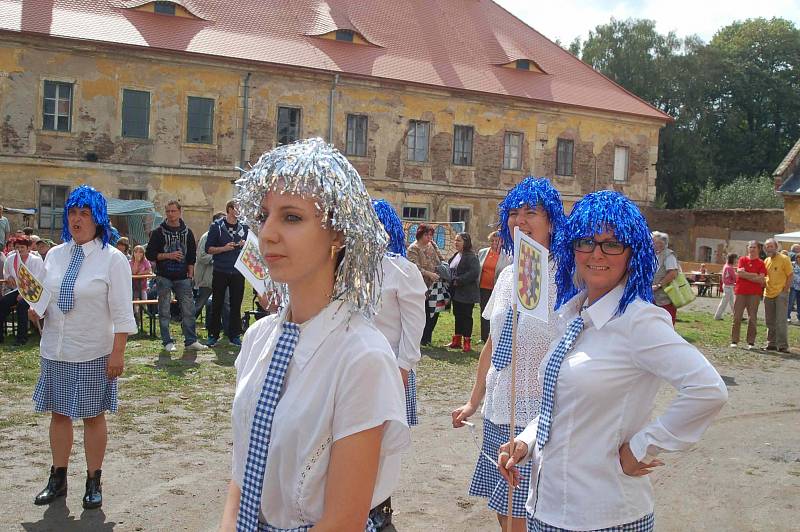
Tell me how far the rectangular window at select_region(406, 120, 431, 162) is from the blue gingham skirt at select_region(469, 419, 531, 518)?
93.7 feet

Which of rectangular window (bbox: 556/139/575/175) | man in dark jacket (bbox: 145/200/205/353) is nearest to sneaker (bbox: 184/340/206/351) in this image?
man in dark jacket (bbox: 145/200/205/353)

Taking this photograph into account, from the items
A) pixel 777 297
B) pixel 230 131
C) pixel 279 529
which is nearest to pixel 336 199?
pixel 279 529

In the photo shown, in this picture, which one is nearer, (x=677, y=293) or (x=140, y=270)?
(x=677, y=293)

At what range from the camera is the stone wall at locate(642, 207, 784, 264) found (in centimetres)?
3712

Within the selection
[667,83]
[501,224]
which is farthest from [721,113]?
[501,224]

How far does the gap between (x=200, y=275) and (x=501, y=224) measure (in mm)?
8909

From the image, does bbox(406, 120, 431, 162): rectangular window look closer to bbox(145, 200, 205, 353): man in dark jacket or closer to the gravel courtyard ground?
bbox(145, 200, 205, 353): man in dark jacket

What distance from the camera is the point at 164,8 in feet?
97.0

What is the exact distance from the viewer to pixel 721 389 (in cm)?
297

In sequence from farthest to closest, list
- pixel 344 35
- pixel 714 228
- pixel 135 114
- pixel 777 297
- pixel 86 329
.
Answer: pixel 714 228 < pixel 344 35 < pixel 135 114 < pixel 777 297 < pixel 86 329

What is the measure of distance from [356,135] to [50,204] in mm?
11048

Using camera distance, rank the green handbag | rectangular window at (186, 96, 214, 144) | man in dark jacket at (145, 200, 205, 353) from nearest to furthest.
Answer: the green handbag
man in dark jacket at (145, 200, 205, 353)
rectangular window at (186, 96, 214, 144)

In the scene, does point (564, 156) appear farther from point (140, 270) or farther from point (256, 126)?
point (140, 270)

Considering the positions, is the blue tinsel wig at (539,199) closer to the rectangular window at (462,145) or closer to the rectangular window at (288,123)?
the rectangular window at (288,123)
